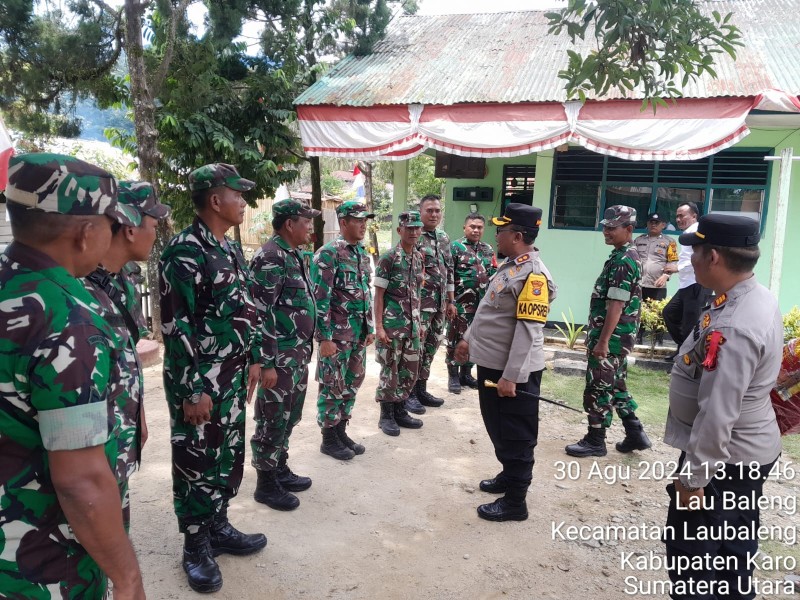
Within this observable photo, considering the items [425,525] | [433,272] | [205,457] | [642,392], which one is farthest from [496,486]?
[642,392]

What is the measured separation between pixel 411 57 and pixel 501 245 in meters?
7.50

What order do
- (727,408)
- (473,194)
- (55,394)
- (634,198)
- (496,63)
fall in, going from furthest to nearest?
(473,194), (496,63), (634,198), (727,408), (55,394)

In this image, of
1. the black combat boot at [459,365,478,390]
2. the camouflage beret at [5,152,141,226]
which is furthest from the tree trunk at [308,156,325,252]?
the camouflage beret at [5,152,141,226]

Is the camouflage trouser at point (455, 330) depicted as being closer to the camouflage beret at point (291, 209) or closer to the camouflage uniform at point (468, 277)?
the camouflage uniform at point (468, 277)

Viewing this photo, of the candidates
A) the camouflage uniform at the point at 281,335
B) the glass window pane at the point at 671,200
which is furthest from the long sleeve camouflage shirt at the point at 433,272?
the glass window pane at the point at 671,200

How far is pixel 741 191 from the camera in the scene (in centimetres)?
795

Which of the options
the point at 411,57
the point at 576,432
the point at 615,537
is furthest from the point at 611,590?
the point at 411,57

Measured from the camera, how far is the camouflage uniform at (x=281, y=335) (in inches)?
133

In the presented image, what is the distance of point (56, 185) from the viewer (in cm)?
126

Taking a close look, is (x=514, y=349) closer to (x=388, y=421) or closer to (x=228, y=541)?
(x=228, y=541)

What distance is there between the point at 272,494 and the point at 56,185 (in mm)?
2697

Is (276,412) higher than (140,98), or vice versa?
(140,98)

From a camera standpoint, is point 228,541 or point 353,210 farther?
point 353,210

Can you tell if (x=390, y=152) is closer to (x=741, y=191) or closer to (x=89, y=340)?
(x=741, y=191)
